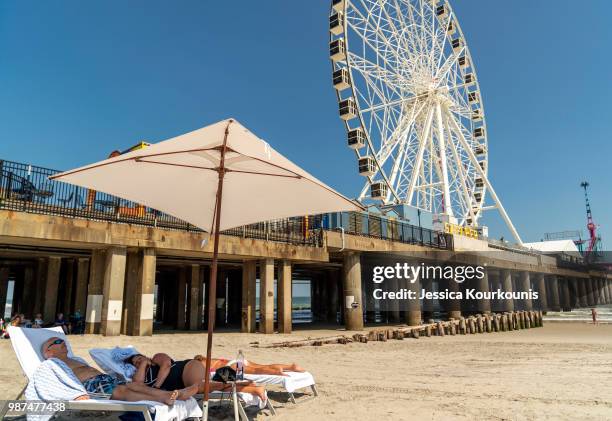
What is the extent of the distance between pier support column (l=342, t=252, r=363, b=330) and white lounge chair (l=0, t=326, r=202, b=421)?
14886 mm

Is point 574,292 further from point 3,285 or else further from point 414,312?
point 3,285

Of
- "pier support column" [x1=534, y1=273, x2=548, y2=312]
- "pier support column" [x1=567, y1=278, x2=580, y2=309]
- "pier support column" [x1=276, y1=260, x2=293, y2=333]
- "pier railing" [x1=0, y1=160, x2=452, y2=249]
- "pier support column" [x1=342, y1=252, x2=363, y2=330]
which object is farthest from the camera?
"pier support column" [x1=567, y1=278, x2=580, y2=309]

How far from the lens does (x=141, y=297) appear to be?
500 inches

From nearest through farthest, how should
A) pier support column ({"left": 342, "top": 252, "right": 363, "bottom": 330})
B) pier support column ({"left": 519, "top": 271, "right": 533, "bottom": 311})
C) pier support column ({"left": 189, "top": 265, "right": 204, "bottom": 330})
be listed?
pier support column ({"left": 189, "top": 265, "right": 204, "bottom": 330}), pier support column ({"left": 342, "top": 252, "right": 363, "bottom": 330}), pier support column ({"left": 519, "top": 271, "right": 533, "bottom": 311})

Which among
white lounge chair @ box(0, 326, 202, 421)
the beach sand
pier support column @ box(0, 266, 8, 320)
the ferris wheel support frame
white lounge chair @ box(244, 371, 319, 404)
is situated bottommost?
the beach sand

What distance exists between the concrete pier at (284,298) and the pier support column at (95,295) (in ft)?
20.5

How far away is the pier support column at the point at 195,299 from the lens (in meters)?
18.3

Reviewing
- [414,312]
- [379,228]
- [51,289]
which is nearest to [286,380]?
[51,289]

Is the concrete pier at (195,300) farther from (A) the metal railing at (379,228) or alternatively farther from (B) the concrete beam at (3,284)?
(B) the concrete beam at (3,284)

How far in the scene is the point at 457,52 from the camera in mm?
34625

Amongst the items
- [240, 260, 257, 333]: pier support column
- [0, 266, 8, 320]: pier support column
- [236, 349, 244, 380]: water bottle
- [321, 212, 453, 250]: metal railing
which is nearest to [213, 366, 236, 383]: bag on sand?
[236, 349, 244, 380]: water bottle

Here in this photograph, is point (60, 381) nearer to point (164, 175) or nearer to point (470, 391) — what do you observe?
point (164, 175)

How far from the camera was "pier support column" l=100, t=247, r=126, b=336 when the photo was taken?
11.9 m

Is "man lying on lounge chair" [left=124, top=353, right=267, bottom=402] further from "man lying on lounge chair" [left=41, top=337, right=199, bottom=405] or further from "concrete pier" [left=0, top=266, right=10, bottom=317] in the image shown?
"concrete pier" [left=0, top=266, right=10, bottom=317]
